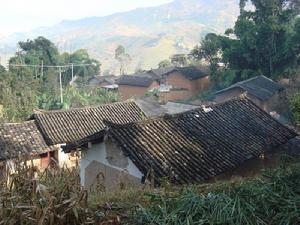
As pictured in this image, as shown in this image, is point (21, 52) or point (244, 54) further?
point (21, 52)

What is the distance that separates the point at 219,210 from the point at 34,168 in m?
2.25

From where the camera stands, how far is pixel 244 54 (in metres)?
38.7

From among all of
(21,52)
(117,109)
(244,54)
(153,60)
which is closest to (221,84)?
(244,54)

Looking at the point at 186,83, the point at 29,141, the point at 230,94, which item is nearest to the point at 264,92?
the point at 230,94

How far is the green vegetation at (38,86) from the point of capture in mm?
37500

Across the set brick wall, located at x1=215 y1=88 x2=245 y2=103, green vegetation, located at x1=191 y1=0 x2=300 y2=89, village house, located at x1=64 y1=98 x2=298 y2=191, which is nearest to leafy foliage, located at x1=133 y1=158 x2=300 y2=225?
village house, located at x1=64 y1=98 x2=298 y2=191

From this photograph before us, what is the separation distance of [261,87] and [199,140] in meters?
22.4

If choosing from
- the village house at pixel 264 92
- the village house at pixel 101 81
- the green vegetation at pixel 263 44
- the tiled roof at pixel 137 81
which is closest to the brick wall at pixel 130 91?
the tiled roof at pixel 137 81

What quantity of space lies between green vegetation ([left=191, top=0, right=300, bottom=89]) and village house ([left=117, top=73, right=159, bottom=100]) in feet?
44.0

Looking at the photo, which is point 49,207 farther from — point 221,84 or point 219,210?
point 221,84

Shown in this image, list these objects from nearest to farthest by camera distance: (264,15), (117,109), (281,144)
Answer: (281,144), (117,109), (264,15)

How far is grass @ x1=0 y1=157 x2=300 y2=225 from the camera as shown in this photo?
13.2 ft

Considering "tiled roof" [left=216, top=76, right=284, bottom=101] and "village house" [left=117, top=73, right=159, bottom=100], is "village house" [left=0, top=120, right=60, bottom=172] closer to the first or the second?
"tiled roof" [left=216, top=76, right=284, bottom=101]

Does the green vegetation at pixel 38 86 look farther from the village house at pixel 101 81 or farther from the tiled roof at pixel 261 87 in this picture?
the tiled roof at pixel 261 87
